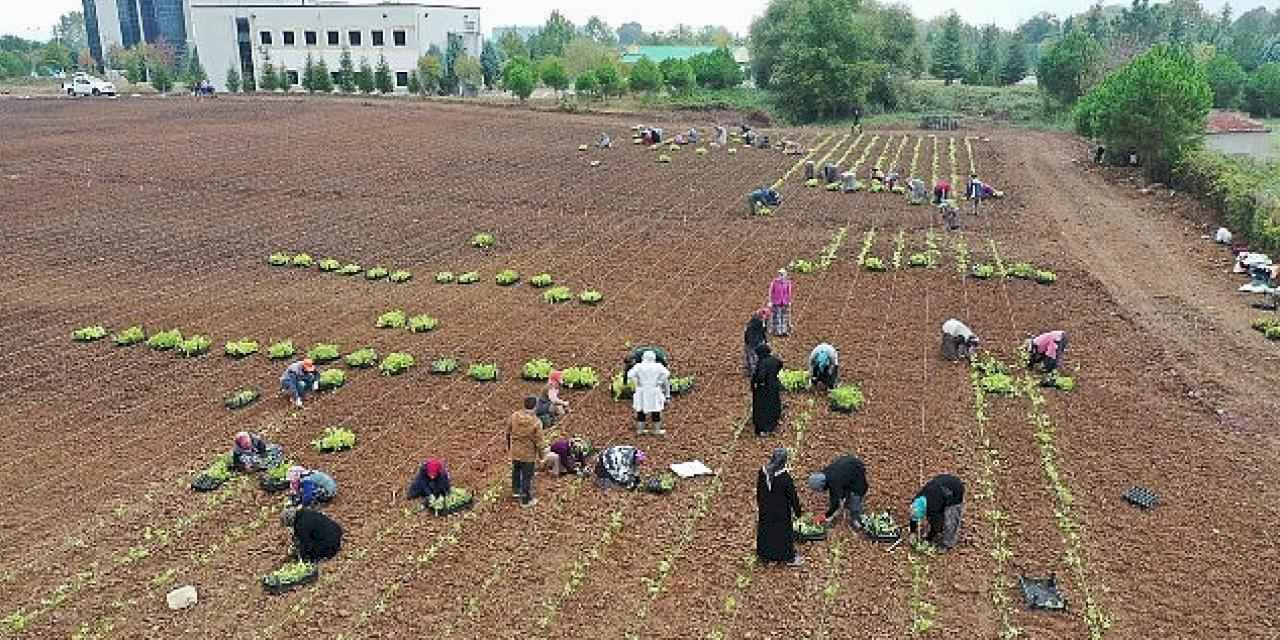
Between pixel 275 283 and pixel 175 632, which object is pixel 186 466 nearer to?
pixel 175 632

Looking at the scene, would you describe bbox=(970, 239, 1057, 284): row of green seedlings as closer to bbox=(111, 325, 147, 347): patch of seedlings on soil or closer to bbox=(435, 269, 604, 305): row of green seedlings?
bbox=(435, 269, 604, 305): row of green seedlings

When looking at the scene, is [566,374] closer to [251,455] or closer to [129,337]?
[251,455]

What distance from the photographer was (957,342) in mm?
17672

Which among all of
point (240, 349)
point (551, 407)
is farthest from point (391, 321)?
point (551, 407)

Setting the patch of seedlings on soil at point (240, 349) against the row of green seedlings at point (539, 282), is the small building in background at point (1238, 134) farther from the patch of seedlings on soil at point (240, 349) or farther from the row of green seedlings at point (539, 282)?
the patch of seedlings on soil at point (240, 349)

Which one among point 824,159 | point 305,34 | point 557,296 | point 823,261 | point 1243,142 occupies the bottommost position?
point 557,296

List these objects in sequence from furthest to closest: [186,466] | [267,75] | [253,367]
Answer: [267,75] → [253,367] → [186,466]

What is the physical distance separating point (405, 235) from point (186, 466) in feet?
51.1

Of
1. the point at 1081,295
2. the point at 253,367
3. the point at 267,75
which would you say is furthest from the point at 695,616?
the point at 267,75

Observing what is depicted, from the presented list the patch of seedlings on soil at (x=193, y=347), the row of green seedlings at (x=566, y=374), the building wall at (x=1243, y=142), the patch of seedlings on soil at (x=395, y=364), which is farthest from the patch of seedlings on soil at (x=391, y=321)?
the building wall at (x=1243, y=142)

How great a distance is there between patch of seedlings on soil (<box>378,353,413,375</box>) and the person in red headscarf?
510 centimetres

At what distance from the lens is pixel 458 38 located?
337 ft

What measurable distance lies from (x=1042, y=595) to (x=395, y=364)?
11.3 metres

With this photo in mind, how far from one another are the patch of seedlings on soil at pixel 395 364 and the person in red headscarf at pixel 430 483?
5103 millimetres
